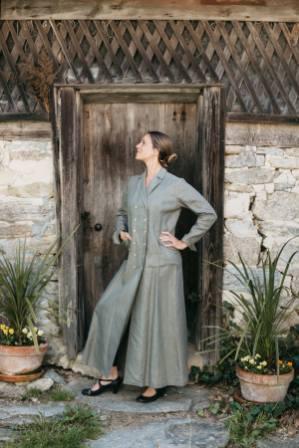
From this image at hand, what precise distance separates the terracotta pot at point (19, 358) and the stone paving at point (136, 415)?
11cm

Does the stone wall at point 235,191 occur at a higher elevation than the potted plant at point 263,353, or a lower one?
higher

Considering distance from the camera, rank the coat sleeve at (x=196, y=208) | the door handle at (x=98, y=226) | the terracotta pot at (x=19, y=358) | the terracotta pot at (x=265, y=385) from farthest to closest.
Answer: the door handle at (x=98, y=226) → the terracotta pot at (x=19, y=358) → the coat sleeve at (x=196, y=208) → the terracotta pot at (x=265, y=385)

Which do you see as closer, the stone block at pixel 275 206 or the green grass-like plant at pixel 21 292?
the green grass-like plant at pixel 21 292

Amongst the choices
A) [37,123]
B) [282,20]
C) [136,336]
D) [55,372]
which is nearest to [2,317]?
[55,372]

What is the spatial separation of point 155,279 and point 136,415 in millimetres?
886

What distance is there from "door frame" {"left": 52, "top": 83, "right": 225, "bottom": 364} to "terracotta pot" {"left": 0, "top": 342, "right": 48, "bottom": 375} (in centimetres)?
35

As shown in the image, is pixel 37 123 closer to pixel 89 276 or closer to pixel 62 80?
pixel 62 80

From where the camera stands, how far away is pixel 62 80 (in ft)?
16.3

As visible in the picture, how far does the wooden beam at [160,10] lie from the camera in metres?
4.95

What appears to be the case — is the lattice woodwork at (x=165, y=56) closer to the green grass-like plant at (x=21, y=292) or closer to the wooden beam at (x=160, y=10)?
the wooden beam at (x=160, y=10)

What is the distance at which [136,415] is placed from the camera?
4.46 metres

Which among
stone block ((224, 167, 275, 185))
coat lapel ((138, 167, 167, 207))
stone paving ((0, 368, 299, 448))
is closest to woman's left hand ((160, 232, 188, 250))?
coat lapel ((138, 167, 167, 207))

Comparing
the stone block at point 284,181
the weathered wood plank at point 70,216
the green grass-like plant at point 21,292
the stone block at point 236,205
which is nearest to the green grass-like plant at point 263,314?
the stone block at point 236,205

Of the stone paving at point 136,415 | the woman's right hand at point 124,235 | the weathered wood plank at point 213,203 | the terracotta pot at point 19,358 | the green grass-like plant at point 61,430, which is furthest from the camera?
the weathered wood plank at point 213,203
